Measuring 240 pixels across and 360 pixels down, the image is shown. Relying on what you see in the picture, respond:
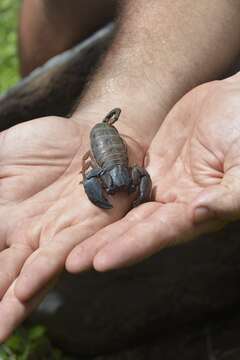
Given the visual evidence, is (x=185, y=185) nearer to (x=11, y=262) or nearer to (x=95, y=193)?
(x=95, y=193)

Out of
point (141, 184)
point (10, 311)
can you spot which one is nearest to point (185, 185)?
point (141, 184)

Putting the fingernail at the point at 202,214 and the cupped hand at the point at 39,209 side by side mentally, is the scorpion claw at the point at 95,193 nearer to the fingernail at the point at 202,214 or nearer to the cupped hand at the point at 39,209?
the cupped hand at the point at 39,209

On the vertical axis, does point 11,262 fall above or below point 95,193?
above

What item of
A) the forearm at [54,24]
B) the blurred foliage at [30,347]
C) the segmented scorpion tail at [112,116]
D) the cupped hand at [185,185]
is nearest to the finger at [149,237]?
the cupped hand at [185,185]

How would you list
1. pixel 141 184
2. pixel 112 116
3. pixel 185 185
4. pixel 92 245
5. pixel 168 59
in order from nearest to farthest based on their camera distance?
pixel 92 245 < pixel 185 185 < pixel 141 184 < pixel 112 116 < pixel 168 59

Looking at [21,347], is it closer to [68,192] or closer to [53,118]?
[68,192]

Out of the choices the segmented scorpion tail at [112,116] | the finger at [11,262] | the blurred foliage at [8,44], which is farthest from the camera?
the blurred foliage at [8,44]
